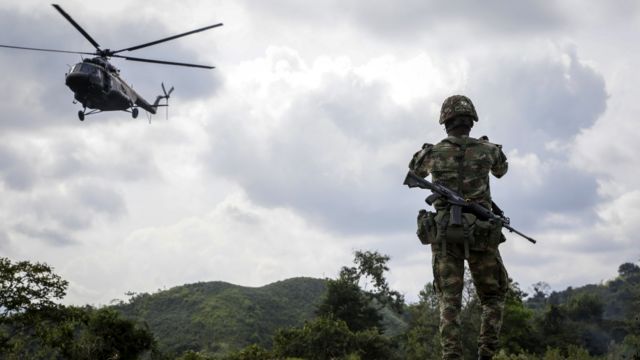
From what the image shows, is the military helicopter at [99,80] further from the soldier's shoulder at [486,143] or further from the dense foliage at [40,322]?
the soldier's shoulder at [486,143]

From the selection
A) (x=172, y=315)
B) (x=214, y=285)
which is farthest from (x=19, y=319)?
(x=214, y=285)

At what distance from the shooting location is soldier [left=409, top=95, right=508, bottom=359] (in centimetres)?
695

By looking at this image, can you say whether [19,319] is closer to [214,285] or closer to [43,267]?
[43,267]

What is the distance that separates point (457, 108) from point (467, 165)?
751 millimetres

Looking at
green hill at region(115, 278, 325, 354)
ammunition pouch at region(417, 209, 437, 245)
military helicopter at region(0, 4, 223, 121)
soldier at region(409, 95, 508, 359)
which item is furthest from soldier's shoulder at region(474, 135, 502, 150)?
green hill at region(115, 278, 325, 354)

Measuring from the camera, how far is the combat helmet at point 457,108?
24.7 feet

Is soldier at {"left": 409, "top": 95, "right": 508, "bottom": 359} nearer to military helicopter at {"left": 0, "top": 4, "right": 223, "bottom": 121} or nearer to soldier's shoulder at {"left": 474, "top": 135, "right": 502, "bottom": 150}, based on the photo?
soldier's shoulder at {"left": 474, "top": 135, "right": 502, "bottom": 150}

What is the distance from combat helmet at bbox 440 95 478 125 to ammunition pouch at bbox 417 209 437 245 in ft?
4.17

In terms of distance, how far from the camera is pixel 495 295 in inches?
282

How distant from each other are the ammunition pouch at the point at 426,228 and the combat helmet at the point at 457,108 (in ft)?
4.17

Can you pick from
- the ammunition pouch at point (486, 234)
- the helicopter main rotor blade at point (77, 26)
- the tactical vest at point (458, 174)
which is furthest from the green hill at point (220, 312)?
the ammunition pouch at point (486, 234)

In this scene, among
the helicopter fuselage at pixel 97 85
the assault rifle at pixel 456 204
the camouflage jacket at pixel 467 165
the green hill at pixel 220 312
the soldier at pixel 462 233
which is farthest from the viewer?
the green hill at pixel 220 312

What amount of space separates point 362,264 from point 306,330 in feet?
93.2

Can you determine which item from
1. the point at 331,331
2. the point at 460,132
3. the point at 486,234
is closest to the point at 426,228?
the point at 486,234
